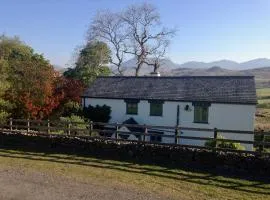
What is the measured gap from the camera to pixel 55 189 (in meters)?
12.9

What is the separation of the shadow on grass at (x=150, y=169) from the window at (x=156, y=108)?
37.3 ft

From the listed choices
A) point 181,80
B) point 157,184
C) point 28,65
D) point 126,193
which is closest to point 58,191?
point 126,193

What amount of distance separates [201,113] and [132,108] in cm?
554

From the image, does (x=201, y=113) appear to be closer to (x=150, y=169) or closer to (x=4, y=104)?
(x=150, y=169)

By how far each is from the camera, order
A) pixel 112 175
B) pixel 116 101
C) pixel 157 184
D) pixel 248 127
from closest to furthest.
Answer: pixel 157 184, pixel 112 175, pixel 248 127, pixel 116 101

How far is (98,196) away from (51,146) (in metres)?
8.85

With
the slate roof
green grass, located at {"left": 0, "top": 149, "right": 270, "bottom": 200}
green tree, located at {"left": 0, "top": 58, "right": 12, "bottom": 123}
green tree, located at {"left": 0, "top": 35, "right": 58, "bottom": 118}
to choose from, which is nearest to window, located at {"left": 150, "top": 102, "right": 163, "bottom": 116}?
→ the slate roof

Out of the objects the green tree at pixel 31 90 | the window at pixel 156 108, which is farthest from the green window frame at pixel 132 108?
the green tree at pixel 31 90

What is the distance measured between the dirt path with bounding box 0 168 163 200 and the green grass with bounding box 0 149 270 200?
486 millimetres

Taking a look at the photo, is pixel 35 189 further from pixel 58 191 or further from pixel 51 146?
pixel 51 146

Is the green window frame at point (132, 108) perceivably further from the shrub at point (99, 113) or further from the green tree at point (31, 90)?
the green tree at point (31, 90)

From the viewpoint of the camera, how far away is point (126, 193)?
496 inches

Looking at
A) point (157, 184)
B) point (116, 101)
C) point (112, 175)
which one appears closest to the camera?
point (157, 184)

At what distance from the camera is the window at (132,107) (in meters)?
30.5
